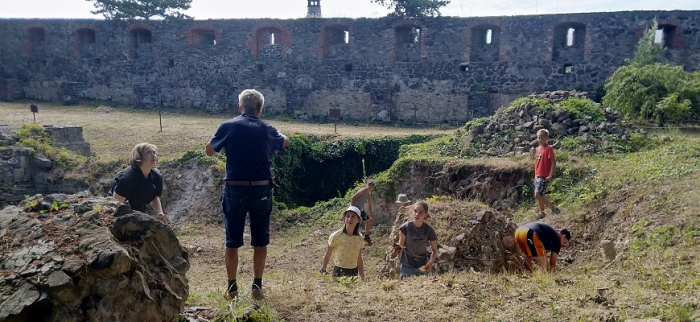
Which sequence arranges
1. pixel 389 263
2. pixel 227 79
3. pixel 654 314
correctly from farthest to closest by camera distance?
pixel 227 79 → pixel 389 263 → pixel 654 314

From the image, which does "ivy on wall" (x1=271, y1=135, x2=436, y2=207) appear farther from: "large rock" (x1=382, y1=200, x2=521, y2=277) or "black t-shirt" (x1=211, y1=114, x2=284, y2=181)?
"black t-shirt" (x1=211, y1=114, x2=284, y2=181)

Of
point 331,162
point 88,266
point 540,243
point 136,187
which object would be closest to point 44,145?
point 331,162

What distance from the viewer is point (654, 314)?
13.9 feet

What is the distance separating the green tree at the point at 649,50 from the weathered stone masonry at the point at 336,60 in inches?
27.9

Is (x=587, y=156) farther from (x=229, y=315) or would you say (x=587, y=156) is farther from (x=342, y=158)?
(x=229, y=315)

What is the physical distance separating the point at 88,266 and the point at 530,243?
4.65m

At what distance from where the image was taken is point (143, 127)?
55.9 ft

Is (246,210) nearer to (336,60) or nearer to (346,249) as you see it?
(346,249)

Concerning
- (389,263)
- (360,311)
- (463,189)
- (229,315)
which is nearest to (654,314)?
(360,311)

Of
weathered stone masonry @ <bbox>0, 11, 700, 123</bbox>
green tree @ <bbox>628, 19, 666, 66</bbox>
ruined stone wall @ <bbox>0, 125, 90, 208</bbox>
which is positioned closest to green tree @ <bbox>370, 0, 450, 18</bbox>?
weathered stone masonry @ <bbox>0, 11, 700, 123</bbox>

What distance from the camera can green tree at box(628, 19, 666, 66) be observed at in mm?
16906

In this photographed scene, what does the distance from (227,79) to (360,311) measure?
59.0ft

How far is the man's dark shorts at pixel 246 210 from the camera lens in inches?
187

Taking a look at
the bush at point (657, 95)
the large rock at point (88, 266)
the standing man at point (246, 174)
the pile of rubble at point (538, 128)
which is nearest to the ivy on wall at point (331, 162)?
the pile of rubble at point (538, 128)
